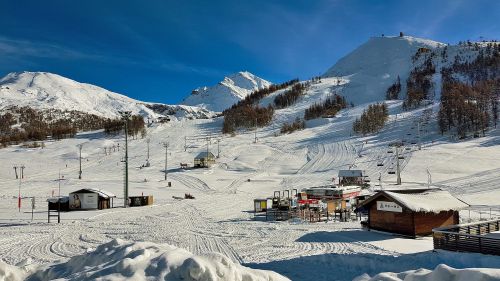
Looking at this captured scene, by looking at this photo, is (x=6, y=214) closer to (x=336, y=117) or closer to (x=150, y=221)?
(x=150, y=221)

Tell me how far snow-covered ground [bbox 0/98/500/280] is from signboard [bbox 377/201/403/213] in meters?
1.52

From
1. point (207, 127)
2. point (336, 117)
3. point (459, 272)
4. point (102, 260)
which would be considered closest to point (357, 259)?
point (459, 272)

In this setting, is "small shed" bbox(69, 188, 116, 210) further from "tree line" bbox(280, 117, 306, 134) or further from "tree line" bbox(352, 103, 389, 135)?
"tree line" bbox(280, 117, 306, 134)

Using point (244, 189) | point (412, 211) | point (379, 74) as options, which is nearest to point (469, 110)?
point (244, 189)

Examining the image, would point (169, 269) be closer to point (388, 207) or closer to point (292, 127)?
point (388, 207)

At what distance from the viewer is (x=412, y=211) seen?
65.9ft

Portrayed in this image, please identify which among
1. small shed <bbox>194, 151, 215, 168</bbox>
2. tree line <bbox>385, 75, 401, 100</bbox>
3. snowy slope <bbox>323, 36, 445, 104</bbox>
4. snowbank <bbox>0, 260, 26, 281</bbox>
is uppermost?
snowy slope <bbox>323, 36, 445, 104</bbox>

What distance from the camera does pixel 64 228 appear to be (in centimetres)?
2439

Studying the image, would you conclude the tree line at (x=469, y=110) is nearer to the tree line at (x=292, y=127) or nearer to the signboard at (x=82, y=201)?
the tree line at (x=292, y=127)

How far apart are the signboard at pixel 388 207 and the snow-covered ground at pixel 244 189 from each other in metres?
1.52

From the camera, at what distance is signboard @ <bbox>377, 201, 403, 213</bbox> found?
68.7ft

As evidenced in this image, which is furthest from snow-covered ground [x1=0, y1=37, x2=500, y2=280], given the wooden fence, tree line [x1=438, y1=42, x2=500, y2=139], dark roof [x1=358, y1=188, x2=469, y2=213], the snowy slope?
the snowy slope

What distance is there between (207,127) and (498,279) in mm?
108808

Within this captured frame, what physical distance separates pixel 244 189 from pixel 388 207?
29.3 m
